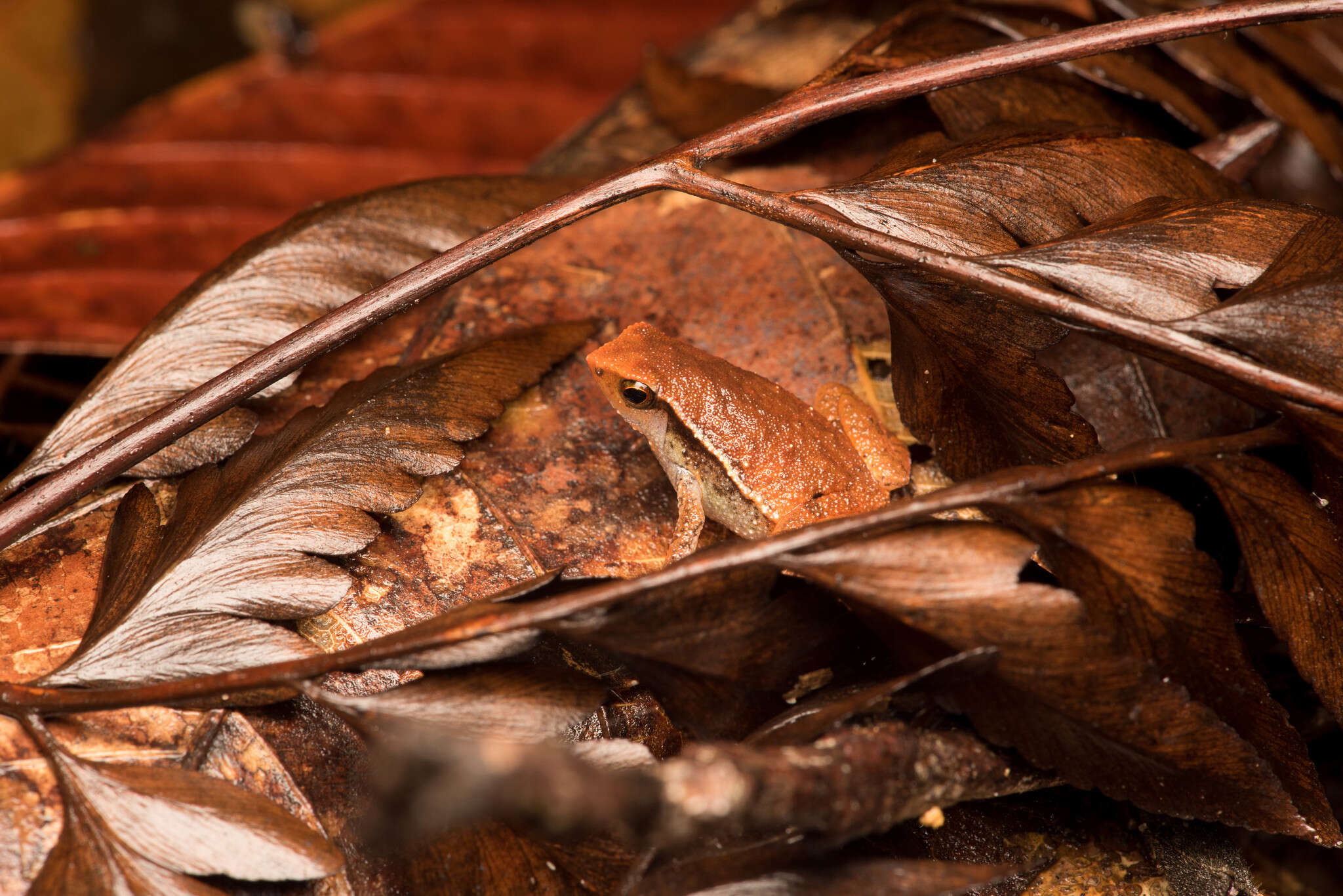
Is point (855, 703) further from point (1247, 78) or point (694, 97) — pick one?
point (1247, 78)

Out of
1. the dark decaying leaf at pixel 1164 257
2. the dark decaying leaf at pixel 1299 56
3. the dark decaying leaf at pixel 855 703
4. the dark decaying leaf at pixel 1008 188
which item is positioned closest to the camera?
the dark decaying leaf at pixel 855 703

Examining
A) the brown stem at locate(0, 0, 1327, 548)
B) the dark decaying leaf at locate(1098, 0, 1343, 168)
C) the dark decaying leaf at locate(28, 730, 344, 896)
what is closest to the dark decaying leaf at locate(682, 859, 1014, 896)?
the dark decaying leaf at locate(28, 730, 344, 896)

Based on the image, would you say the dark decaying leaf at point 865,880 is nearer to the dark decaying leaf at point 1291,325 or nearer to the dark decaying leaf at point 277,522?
the dark decaying leaf at point 277,522

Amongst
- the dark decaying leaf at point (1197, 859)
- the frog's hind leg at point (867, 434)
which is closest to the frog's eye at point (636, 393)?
the frog's hind leg at point (867, 434)

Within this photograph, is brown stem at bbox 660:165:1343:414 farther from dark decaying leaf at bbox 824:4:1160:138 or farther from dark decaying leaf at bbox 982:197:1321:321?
dark decaying leaf at bbox 824:4:1160:138

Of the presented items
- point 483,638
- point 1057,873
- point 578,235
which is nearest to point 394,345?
point 578,235
